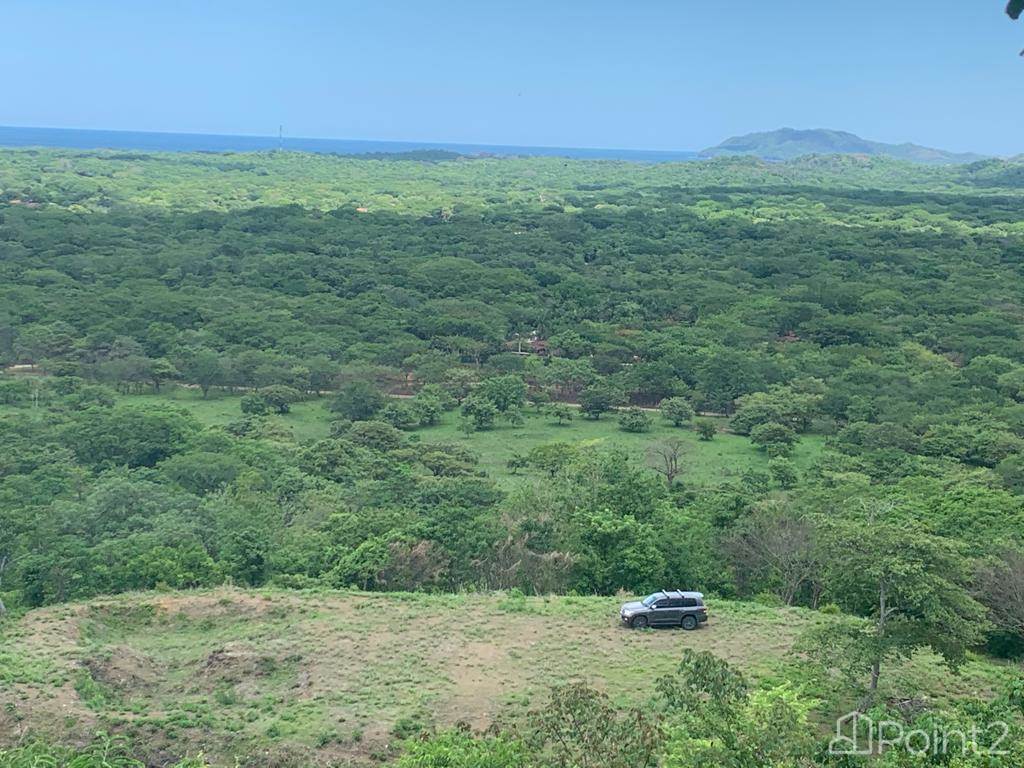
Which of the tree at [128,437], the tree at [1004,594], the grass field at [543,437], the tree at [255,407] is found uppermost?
the tree at [1004,594]

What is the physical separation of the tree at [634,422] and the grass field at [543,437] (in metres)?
0.28

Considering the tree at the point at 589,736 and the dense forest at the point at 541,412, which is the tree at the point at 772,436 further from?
the tree at the point at 589,736

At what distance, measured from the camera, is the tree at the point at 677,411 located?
131 feet

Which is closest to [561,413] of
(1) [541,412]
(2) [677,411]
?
(1) [541,412]

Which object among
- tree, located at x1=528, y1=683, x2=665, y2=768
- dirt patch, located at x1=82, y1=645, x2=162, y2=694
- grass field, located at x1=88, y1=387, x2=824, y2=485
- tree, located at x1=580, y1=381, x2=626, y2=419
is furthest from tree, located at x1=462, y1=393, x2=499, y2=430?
tree, located at x1=528, y1=683, x2=665, y2=768

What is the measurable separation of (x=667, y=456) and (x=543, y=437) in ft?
20.3

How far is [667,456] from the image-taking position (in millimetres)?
33469

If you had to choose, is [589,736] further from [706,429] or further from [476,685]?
[706,429]

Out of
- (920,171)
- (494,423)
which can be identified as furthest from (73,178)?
(920,171)

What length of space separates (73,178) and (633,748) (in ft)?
364

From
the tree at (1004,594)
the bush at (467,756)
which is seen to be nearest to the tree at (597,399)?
the tree at (1004,594)

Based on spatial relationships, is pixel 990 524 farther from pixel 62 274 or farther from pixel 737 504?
pixel 62 274

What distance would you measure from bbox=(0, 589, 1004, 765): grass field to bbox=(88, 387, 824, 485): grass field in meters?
13.9

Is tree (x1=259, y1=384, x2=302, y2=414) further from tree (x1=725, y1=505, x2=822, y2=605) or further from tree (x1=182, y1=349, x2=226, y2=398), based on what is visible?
tree (x1=725, y1=505, x2=822, y2=605)
